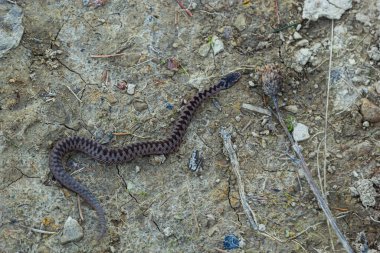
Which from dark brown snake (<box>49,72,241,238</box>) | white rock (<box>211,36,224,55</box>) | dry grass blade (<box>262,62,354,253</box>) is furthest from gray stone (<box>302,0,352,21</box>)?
dark brown snake (<box>49,72,241,238</box>)

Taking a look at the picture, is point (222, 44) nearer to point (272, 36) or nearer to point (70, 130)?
point (272, 36)

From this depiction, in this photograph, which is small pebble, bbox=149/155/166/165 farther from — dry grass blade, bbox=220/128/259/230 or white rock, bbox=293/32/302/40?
white rock, bbox=293/32/302/40

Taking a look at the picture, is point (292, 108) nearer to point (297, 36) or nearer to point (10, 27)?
point (297, 36)

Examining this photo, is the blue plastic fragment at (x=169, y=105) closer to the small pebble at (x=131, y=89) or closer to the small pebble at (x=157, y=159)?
the small pebble at (x=131, y=89)

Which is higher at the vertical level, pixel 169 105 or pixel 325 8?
pixel 325 8

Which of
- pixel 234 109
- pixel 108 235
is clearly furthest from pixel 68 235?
pixel 234 109

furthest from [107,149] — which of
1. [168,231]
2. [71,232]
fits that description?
[168,231]
